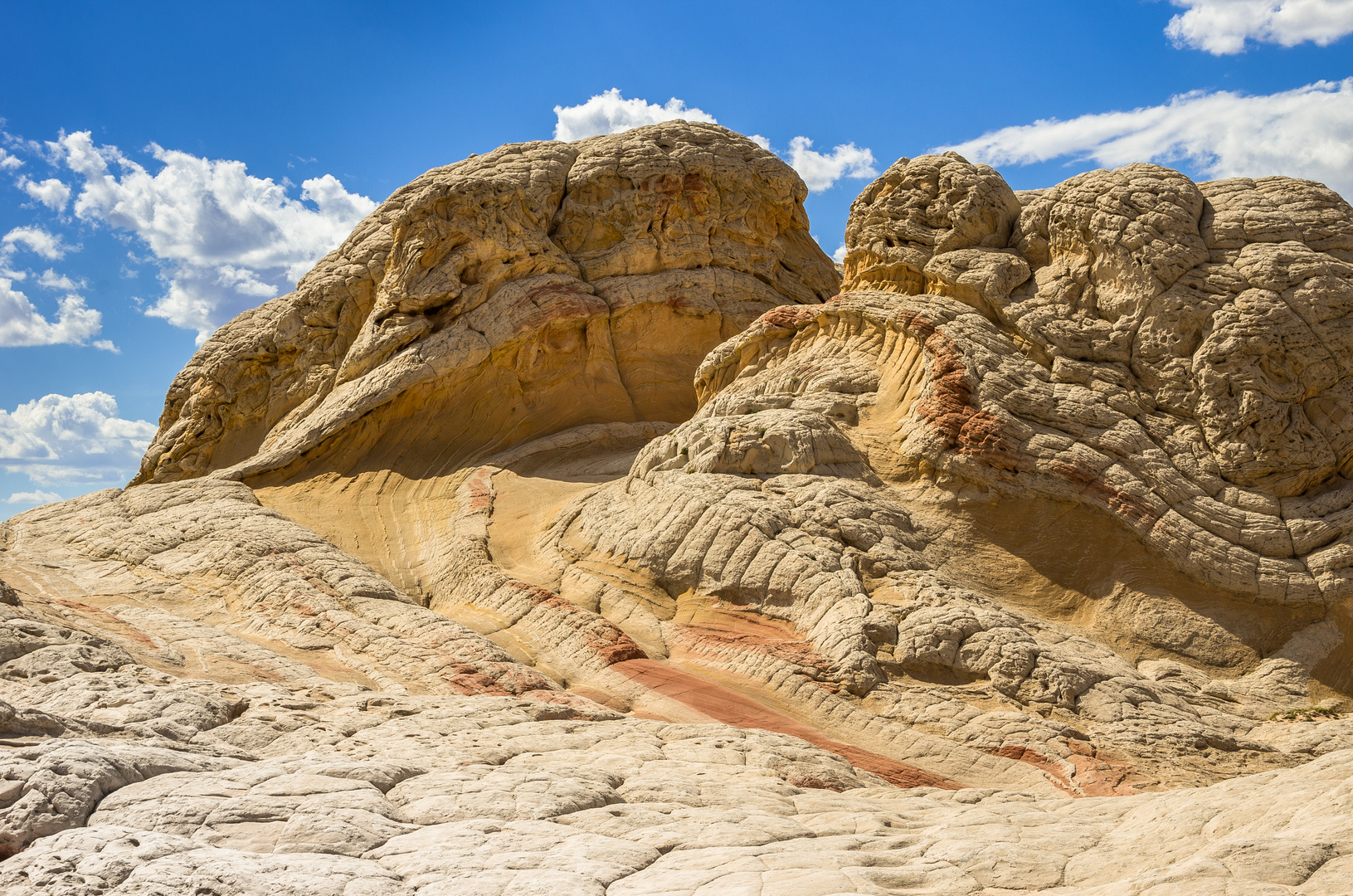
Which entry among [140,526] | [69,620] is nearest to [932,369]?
[69,620]

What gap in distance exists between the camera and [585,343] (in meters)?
23.1

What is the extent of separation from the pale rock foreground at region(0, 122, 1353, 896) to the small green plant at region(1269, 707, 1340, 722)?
60 millimetres

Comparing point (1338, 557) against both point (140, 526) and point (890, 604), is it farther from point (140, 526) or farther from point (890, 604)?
point (140, 526)

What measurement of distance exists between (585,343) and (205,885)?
1877cm

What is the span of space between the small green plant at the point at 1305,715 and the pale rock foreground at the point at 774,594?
0.20 ft

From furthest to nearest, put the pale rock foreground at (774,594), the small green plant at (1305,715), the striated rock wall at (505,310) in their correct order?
the striated rock wall at (505,310) → the small green plant at (1305,715) → the pale rock foreground at (774,594)

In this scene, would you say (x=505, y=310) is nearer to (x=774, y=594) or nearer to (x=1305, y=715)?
(x=774, y=594)

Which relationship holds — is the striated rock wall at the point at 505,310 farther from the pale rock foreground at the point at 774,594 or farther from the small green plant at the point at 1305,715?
the small green plant at the point at 1305,715

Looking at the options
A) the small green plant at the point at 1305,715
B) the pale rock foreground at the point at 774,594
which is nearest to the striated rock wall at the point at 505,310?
the pale rock foreground at the point at 774,594

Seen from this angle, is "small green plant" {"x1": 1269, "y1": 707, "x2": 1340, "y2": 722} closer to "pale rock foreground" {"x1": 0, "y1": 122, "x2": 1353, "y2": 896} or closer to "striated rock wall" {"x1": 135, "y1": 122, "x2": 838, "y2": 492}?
"pale rock foreground" {"x1": 0, "y1": 122, "x2": 1353, "y2": 896}

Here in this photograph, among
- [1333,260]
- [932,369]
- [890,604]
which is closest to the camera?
[890,604]

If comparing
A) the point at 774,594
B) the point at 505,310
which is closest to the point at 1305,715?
the point at 774,594

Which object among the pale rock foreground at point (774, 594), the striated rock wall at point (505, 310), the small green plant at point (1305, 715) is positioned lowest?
the small green plant at point (1305, 715)

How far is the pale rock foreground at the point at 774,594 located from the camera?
19.1ft
